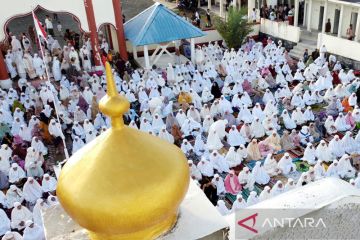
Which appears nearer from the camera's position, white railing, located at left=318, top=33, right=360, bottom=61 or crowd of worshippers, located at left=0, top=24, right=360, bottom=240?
crowd of worshippers, located at left=0, top=24, right=360, bottom=240

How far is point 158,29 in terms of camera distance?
50.7 feet

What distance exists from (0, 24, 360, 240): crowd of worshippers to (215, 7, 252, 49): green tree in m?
1.07

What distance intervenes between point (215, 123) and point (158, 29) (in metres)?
6.09

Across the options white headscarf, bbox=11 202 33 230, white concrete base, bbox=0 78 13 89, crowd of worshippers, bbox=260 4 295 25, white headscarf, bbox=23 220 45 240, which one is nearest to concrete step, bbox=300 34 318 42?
crowd of worshippers, bbox=260 4 295 25

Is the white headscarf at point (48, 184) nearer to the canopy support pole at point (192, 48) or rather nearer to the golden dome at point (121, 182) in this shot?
the golden dome at point (121, 182)

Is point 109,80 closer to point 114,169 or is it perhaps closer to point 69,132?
point 114,169

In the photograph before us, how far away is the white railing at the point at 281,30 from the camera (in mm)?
17641

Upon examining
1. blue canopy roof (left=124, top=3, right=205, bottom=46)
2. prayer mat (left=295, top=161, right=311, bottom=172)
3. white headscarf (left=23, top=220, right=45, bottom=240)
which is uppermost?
blue canopy roof (left=124, top=3, right=205, bottom=46)

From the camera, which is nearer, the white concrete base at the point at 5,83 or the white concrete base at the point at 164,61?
the white concrete base at the point at 5,83

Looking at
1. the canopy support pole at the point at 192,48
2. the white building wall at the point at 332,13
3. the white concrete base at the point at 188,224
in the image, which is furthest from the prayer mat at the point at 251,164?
the white building wall at the point at 332,13

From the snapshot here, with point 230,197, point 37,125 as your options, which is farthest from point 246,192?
point 37,125

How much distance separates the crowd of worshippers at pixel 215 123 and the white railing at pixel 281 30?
1686 mm

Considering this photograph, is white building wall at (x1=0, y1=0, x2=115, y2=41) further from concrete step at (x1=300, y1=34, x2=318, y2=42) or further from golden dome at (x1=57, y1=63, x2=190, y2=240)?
golden dome at (x1=57, y1=63, x2=190, y2=240)

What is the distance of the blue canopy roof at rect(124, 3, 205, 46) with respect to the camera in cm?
1522
